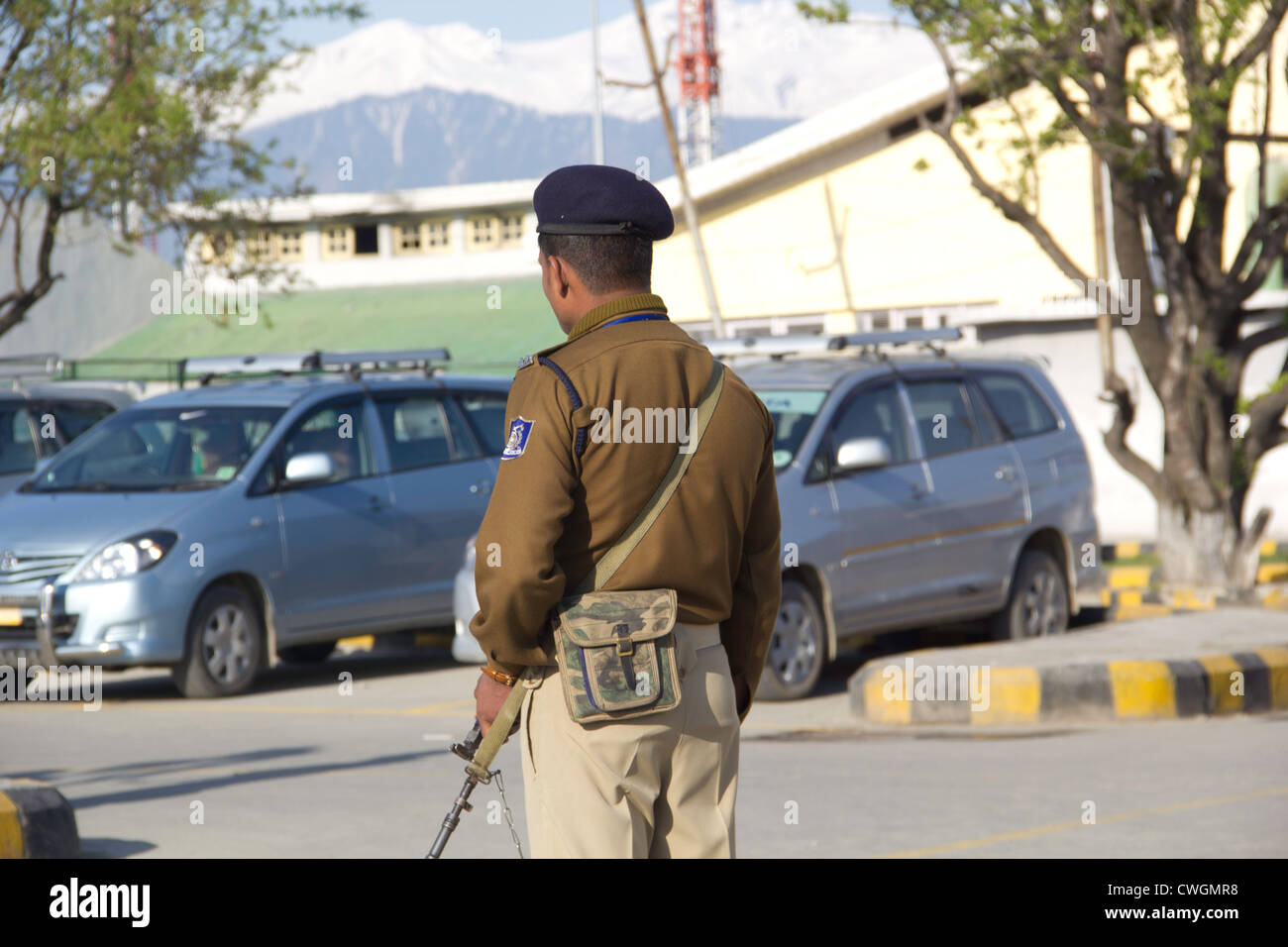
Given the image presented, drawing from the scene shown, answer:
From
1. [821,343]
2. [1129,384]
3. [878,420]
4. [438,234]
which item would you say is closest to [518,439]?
[878,420]

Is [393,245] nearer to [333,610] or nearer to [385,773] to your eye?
[333,610]

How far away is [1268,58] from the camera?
45.3ft

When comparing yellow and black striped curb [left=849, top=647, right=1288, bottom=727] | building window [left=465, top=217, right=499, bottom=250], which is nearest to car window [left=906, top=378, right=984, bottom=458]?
yellow and black striped curb [left=849, top=647, right=1288, bottom=727]

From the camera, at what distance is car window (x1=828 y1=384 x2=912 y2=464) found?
10906 millimetres

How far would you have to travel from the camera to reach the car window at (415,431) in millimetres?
12008

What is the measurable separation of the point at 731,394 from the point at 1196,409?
11.5 metres

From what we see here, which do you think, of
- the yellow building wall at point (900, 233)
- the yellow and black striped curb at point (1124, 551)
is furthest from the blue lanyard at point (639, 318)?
the yellow building wall at point (900, 233)

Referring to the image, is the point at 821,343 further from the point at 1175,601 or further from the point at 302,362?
the point at 1175,601

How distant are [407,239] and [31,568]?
30.1 metres

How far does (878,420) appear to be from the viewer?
11234mm

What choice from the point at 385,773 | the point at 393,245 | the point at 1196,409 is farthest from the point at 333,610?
the point at 393,245

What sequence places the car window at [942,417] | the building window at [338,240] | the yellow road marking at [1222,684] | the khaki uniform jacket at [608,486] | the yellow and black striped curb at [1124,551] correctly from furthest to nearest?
the building window at [338,240] → the yellow and black striped curb at [1124,551] → the car window at [942,417] → the yellow road marking at [1222,684] → the khaki uniform jacket at [608,486]

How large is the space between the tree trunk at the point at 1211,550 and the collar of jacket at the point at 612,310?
11.5 meters

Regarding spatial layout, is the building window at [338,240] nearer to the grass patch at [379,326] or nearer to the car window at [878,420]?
the grass patch at [379,326]
